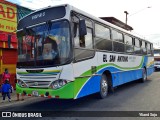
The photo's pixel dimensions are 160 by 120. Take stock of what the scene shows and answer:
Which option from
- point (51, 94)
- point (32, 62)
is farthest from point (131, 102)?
point (32, 62)

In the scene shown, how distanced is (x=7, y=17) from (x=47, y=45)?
758 cm

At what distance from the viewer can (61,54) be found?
7.31 metres

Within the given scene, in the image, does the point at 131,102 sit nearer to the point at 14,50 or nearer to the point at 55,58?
the point at 55,58

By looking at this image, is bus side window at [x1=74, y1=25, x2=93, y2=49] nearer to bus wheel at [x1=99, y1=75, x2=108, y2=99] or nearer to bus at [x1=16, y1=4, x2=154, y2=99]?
bus at [x1=16, y1=4, x2=154, y2=99]

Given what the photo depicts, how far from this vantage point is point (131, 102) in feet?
29.7

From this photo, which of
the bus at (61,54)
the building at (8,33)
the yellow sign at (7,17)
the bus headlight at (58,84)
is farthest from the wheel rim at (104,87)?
the yellow sign at (7,17)

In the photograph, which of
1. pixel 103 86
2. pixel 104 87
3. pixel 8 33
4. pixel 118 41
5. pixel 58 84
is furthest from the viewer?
pixel 8 33

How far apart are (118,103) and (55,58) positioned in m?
3.09

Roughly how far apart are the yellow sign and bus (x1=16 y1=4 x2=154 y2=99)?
554 centimetres

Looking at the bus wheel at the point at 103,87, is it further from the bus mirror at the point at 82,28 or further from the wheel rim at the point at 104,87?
the bus mirror at the point at 82,28

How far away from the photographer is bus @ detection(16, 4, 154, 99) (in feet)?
23.9

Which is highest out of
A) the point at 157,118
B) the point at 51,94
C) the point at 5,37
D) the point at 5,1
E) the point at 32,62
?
the point at 5,1

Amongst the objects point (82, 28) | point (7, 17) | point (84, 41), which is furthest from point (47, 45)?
point (7, 17)

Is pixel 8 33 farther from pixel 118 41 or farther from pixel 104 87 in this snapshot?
pixel 104 87
